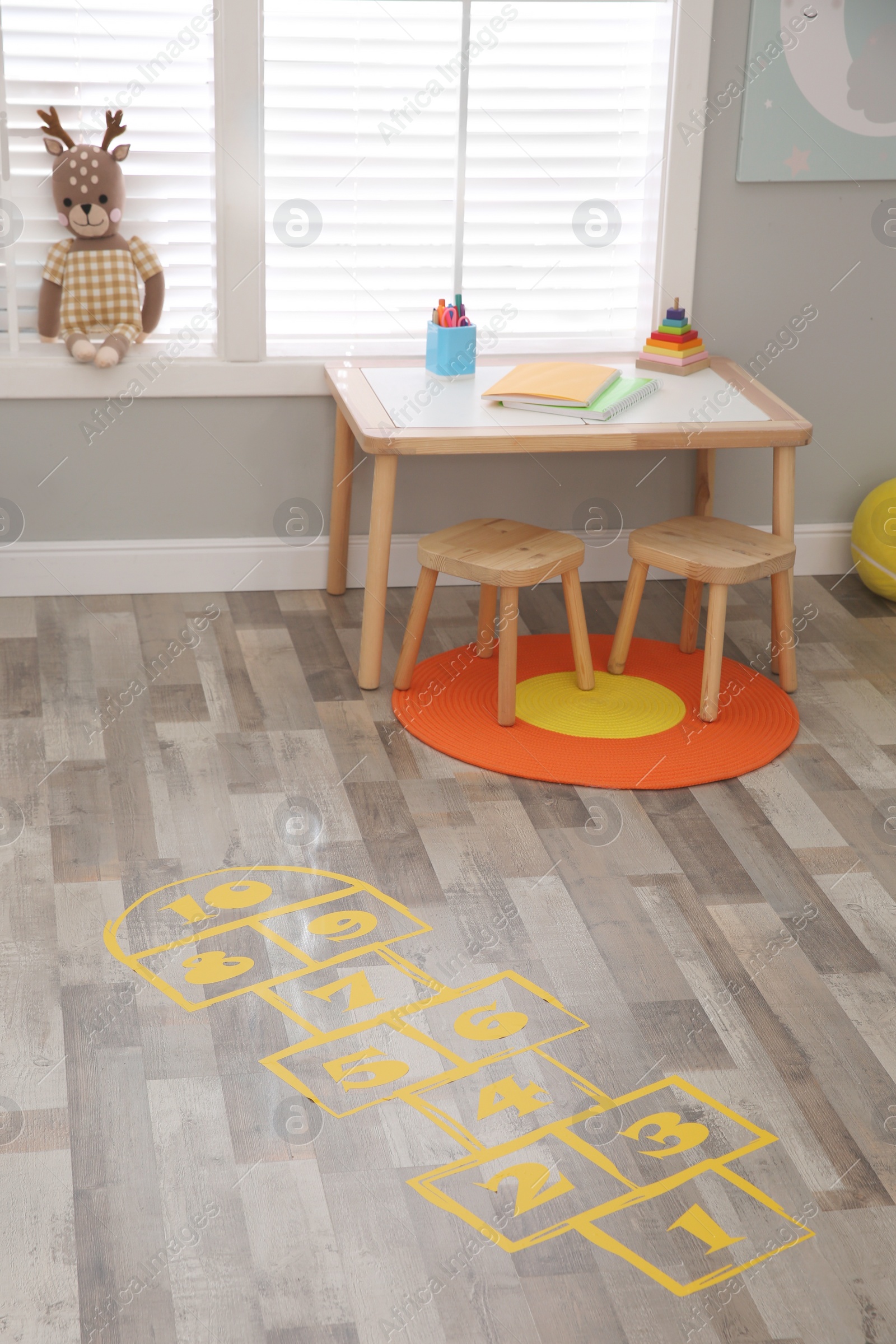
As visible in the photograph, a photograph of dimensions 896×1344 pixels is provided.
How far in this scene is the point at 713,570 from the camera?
9.66 ft

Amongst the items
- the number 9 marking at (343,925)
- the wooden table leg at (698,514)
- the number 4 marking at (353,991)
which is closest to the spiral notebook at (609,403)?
the wooden table leg at (698,514)

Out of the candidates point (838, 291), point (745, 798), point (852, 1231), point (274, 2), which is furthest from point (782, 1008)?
point (274, 2)

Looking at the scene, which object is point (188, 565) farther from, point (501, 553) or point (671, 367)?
point (671, 367)

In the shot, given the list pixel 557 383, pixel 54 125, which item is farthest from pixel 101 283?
pixel 557 383

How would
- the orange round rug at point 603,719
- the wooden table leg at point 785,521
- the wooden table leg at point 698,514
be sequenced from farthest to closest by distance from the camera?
the wooden table leg at point 698,514 < the wooden table leg at point 785,521 < the orange round rug at point 603,719

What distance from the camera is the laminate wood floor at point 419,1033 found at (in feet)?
5.43

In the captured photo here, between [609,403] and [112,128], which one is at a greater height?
[112,128]

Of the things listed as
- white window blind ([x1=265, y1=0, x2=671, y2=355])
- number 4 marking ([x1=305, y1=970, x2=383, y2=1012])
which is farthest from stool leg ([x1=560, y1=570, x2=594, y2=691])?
number 4 marking ([x1=305, y1=970, x2=383, y2=1012])

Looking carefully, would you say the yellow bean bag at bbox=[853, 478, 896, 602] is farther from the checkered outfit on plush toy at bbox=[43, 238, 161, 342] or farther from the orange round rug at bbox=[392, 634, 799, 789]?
the checkered outfit on plush toy at bbox=[43, 238, 161, 342]

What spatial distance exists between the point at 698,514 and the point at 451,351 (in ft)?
2.85

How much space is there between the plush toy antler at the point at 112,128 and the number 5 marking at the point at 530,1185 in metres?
2.49

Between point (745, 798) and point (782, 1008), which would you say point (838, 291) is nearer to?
point (745, 798)

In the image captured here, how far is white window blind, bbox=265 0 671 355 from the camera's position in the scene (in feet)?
10.9

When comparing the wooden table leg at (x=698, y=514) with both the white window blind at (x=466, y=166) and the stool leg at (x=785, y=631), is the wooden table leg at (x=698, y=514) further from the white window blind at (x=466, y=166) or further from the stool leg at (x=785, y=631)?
the white window blind at (x=466, y=166)
